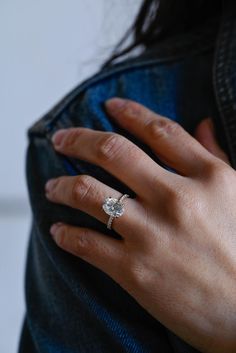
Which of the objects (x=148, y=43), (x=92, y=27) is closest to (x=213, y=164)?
(x=148, y=43)

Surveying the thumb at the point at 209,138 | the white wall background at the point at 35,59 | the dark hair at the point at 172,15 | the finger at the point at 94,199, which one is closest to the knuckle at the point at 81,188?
the finger at the point at 94,199

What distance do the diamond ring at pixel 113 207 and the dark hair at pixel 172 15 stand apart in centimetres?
25

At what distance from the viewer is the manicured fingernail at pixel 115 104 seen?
510mm

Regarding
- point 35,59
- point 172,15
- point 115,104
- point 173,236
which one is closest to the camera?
point 173,236

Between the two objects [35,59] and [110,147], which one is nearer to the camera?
[110,147]

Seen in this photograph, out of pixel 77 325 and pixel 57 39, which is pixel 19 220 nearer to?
pixel 57 39

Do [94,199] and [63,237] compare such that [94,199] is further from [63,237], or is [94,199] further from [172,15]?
[172,15]

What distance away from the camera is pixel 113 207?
0.43 meters

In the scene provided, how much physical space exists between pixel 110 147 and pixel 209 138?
100 mm

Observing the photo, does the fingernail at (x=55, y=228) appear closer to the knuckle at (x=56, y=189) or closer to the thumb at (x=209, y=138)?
the knuckle at (x=56, y=189)

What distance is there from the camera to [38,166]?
0.54 metres

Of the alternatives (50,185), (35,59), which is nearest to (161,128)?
(50,185)

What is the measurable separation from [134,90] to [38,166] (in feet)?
0.39

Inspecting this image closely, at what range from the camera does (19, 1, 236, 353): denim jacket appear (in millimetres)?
459
